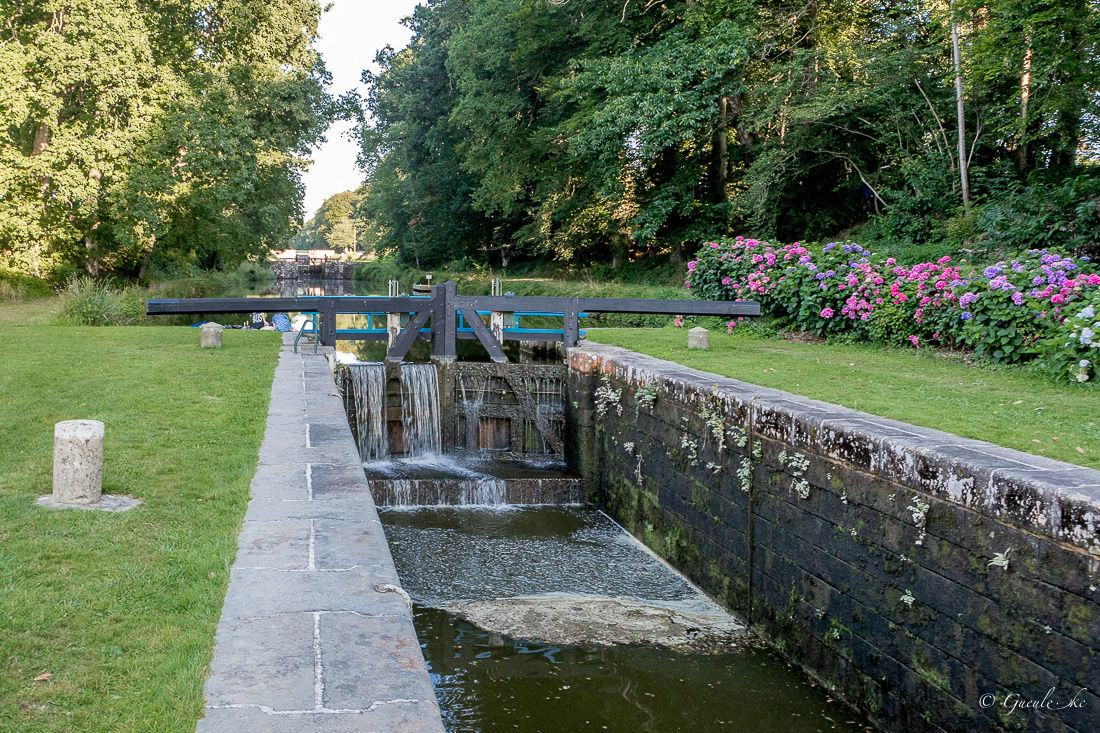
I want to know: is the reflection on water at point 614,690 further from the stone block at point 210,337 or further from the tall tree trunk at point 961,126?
the tall tree trunk at point 961,126

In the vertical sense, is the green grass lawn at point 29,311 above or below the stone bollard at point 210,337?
above

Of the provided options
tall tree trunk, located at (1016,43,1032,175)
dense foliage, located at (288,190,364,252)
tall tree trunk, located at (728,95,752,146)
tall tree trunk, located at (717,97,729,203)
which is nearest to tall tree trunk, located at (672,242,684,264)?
tall tree trunk, located at (717,97,729,203)

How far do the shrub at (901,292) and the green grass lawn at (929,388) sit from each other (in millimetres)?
374

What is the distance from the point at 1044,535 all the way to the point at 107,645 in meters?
3.88

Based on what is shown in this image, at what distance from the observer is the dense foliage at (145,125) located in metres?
22.4

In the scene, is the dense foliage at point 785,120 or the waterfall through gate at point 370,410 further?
the dense foliage at point 785,120

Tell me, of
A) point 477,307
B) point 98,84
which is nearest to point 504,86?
point 98,84

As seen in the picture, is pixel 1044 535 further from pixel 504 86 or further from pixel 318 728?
pixel 504 86

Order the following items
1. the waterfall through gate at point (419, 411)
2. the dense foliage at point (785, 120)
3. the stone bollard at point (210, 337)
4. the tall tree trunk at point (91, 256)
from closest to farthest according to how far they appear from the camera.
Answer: the stone bollard at point (210, 337) → the waterfall through gate at point (419, 411) → the dense foliage at point (785, 120) → the tall tree trunk at point (91, 256)

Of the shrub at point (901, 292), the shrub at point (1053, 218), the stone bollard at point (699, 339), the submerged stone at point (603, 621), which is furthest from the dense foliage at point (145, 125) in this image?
the submerged stone at point (603, 621)

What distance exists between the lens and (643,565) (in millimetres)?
7766

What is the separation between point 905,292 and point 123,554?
9.28 metres

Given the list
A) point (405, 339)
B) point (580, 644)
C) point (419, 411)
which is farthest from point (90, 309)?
point (580, 644)

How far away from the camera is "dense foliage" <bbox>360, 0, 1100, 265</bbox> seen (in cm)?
1332
